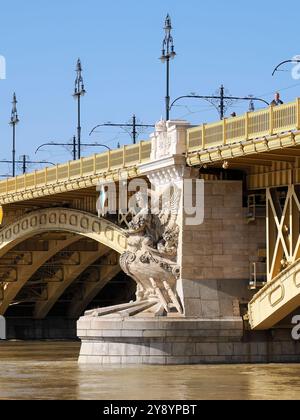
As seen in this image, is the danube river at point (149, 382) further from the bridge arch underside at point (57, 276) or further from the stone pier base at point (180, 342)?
the bridge arch underside at point (57, 276)

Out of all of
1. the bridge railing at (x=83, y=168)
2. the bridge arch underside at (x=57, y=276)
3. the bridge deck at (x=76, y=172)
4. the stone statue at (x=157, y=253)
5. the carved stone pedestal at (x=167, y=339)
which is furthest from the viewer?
the bridge arch underside at (x=57, y=276)

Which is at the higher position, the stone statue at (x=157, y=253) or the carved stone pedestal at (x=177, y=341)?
the stone statue at (x=157, y=253)

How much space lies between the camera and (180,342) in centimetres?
5553

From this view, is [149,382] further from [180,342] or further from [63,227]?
[63,227]

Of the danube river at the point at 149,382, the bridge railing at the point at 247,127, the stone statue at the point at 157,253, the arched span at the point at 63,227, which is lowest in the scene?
the danube river at the point at 149,382

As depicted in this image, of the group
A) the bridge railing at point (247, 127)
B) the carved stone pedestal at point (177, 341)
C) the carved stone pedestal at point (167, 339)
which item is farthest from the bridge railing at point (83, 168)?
the carved stone pedestal at point (167, 339)

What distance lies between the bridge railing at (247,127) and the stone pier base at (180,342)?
6230 mm

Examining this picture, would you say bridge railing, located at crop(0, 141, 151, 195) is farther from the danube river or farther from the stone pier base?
the danube river

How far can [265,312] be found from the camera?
54.8m

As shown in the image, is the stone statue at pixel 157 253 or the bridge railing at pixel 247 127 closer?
the bridge railing at pixel 247 127

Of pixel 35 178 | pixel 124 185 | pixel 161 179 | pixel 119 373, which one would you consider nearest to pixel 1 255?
pixel 35 178

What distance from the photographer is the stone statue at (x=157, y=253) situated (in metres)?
57.0

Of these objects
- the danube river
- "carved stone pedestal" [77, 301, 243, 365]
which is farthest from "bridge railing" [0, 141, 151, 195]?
the danube river

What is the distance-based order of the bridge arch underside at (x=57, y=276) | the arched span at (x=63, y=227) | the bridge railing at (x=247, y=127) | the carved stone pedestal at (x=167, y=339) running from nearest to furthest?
the bridge railing at (x=247, y=127)
the carved stone pedestal at (x=167, y=339)
the arched span at (x=63, y=227)
the bridge arch underside at (x=57, y=276)
